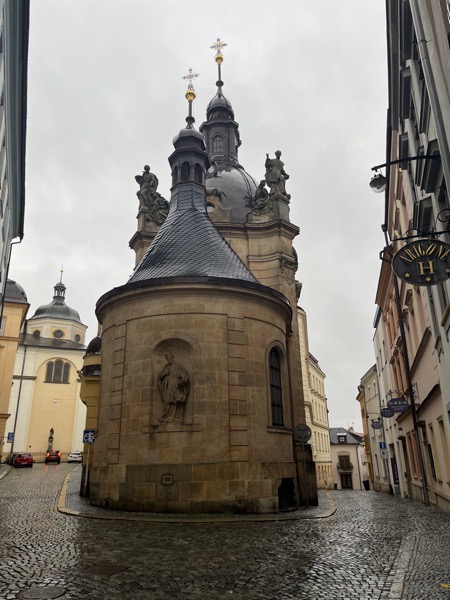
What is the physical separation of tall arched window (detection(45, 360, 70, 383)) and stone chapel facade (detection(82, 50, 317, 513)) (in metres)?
42.4

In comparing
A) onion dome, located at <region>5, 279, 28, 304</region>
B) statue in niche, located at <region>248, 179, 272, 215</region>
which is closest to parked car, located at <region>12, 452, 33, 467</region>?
onion dome, located at <region>5, 279, 28, 304</region>

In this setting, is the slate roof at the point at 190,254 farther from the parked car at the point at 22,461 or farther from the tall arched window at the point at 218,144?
the parked car at the point at 22,461

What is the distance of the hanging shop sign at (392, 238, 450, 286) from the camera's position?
8.14 meters

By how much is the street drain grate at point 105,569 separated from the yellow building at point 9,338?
3389cm

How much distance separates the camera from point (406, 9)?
1172 centimetres

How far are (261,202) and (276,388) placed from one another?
13484 millimetres

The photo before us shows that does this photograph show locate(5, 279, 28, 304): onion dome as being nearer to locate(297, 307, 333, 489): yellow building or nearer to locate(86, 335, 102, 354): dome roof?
locate(86, 335, 102, 354): dome roof

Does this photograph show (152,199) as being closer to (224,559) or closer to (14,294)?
(14,294)

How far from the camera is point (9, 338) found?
39.4 m

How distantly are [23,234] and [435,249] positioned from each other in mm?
23600

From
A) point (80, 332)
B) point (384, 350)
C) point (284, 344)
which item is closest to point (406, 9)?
point (284, 344)

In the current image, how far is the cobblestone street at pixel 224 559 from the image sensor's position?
5.94 meters

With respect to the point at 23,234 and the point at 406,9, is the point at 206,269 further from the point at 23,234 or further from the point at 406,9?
the point at 23,234

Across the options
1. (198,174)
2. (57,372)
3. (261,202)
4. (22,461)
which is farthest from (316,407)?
(198,174)
